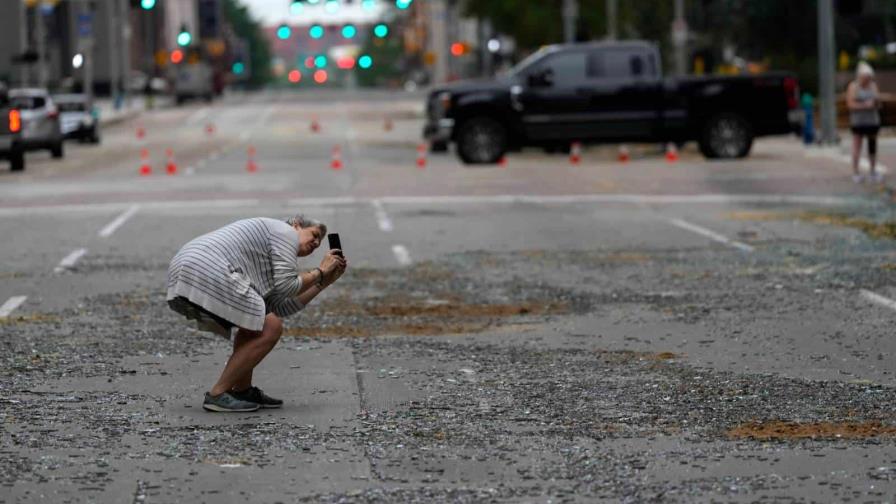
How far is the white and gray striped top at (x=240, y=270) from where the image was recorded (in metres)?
9.66

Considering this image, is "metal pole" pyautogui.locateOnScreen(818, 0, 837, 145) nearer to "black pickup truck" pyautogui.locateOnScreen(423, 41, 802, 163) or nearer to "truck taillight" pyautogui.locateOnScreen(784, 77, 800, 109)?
"black pickup truck" pyautogui.locateOnScreen(423, 41, 802, 163)

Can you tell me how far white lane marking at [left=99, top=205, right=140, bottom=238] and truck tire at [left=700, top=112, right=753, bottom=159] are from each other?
47.0 feet

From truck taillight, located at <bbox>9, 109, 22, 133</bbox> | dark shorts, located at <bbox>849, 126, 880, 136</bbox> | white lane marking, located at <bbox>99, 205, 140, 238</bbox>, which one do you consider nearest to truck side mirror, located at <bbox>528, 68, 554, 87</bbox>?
dark shorts, located at <bbox>849, 126, 880, 136</bbox>

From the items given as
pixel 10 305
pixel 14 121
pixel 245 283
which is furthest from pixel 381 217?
pixel 14 121

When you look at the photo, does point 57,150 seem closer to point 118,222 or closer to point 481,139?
point 481,139

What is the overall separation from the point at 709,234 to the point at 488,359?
382 inches

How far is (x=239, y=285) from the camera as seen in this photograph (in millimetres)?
9672

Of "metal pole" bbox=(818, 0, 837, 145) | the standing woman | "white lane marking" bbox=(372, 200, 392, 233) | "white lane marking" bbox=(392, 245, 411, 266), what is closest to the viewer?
"white lane marking" bbox=(392, 245, 411, 266)

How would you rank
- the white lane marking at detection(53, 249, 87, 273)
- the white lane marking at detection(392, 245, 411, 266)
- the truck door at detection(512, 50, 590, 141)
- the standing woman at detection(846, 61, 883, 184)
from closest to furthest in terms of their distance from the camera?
the white lane marking at detection(53, 249, 87, 273)
the white lane marking at detection(392, 245, 411, 266)
the standing woman at detection(846, 61, 883, 184)
the truck door at detection(512, 50, 590, 141)

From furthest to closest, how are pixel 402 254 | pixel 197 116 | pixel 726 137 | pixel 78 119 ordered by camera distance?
1. pixel 197 116
2. pixel 78 119
3. pixel 726 137
4. pixel 402 254

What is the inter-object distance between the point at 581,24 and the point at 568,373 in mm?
58015

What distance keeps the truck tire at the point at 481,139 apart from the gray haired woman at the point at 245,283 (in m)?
27.8

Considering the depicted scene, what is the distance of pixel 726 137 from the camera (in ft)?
125

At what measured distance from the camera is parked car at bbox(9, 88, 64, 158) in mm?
43531
